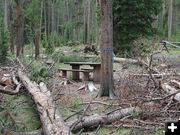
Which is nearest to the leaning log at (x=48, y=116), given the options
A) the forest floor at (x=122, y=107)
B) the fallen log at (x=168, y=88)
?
the forest floor at (x=122, y=107)

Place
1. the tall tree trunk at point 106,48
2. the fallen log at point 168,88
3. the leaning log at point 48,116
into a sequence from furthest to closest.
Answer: the tall tree trunk at point 106,48 → the fallen log at point 168,88 → the leaning log at point 48,116

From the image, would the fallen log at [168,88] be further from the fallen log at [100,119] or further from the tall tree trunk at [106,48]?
the tall tree trunk at [106,48]

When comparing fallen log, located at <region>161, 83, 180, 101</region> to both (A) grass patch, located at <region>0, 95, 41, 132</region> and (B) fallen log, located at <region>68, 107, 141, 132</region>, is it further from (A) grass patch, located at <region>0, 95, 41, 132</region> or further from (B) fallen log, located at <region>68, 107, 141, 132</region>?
(A) grass patch, located at <region>0, 95, 41, 132</region>

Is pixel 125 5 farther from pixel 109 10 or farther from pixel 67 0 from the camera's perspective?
pixel 67 0

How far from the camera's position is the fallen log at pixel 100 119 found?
251 inches

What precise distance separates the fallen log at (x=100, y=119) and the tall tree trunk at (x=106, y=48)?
7.51ft

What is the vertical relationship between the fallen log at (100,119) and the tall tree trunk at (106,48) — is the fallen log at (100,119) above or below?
below

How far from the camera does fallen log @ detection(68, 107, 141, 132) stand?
6379 millimetres

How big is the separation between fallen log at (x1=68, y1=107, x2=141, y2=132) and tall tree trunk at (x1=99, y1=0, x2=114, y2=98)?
229 cm

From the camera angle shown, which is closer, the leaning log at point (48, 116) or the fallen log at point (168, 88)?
the leaning log at point (48, 116)

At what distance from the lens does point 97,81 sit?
12.5 metres

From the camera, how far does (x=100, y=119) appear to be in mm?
6684

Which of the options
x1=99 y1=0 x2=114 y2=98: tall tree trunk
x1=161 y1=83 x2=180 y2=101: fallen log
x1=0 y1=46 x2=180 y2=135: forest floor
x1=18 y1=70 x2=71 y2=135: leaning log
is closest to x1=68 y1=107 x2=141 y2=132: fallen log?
x1=0 y1=46 x2=180 y2=135: forest floor

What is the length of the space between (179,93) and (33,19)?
2370 cm
